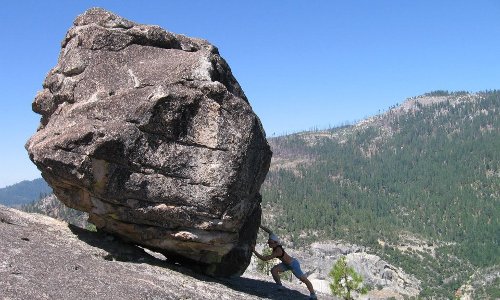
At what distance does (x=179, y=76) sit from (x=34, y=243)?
30.0ft

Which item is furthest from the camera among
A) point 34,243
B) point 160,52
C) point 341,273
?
point 341,273

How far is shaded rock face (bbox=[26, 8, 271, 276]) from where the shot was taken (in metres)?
19.5

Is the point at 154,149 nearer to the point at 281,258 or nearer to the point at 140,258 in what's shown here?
the point at 140,258

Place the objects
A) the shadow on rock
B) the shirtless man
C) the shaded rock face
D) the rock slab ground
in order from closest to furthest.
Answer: the rock slab ground < the shaded rock face < the shadow on rock < the shirtless man

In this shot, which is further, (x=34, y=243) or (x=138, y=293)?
(x=34, y=243)

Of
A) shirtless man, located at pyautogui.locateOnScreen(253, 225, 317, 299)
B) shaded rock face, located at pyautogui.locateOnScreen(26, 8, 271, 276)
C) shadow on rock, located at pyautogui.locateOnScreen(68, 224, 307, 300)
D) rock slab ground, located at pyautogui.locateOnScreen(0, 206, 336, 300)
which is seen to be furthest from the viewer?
shirtless man, located at pyautogui.locateOnScreen(253, 225, 317, 299)

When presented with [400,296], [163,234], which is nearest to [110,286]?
[163,234]

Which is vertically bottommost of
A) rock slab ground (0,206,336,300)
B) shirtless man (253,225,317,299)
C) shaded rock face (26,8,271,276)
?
shirtless man (253,225,317,299)

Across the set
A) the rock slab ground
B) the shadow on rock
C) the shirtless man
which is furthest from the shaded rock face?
the shirtless man

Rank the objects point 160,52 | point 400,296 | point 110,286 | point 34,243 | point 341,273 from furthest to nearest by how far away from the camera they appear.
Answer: point 400,296 → point 341,273 → point 160,52 → point 34,243 → point 110,286

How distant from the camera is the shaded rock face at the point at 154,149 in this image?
63.9ft

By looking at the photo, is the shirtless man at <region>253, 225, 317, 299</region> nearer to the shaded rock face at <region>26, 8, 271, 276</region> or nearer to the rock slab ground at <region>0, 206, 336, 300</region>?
the rock slab ground at <region>0, 206, 336, 300</region>

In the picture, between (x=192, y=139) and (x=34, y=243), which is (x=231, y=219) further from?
(x=34, y=243)

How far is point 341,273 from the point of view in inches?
2105
